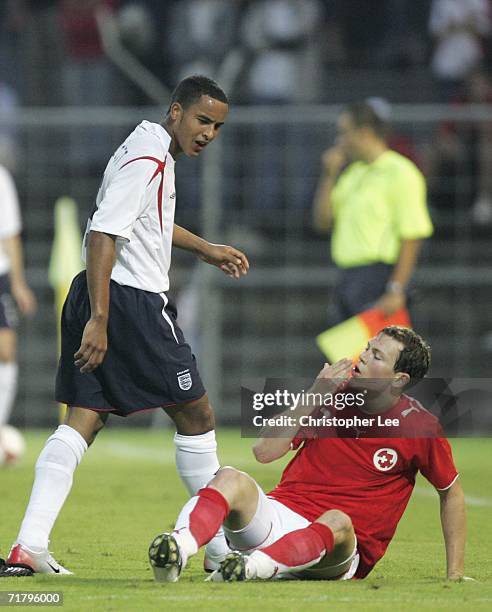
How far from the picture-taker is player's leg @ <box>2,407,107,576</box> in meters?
5.32

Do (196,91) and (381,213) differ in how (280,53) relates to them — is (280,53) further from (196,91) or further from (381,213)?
(196,91)

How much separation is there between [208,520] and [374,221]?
5.13 meters

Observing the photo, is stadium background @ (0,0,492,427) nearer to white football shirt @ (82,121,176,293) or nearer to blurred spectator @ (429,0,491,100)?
blurred spectator @ (429,0,491,100)

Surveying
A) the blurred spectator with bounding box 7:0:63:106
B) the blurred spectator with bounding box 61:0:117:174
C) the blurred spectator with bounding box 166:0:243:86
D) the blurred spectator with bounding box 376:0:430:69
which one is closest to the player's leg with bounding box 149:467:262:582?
the blurred spectator with bounding box 166:0:243:86

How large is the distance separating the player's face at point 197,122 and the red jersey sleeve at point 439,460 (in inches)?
54.1

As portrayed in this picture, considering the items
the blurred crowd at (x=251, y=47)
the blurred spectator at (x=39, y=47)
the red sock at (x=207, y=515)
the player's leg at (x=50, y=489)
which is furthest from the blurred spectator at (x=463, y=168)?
the red sock at (x=207, y=515)

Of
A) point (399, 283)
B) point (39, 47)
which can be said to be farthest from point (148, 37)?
point (399, 283)

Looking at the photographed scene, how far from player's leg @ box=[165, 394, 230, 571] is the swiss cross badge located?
671 millimetres

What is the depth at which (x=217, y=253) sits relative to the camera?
6020mm

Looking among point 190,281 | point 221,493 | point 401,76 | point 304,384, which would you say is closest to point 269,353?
point 190,281

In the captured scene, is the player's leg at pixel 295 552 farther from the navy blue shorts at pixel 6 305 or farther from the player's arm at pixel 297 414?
the navy blue shorts at pixel 6 305

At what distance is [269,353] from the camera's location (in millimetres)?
13969

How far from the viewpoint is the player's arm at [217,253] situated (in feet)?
19.7

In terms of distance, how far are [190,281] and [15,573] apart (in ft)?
28.6
